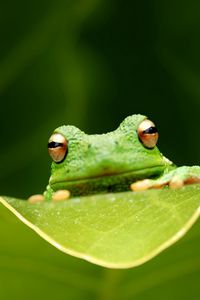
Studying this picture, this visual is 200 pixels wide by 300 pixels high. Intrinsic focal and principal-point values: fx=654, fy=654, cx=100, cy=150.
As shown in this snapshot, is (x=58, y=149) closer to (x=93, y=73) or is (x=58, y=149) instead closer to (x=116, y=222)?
(x=93, y=73)

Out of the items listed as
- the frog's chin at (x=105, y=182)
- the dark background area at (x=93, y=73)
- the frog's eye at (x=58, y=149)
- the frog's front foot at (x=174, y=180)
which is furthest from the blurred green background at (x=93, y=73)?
the frog's front foot at (x=174, y=180)

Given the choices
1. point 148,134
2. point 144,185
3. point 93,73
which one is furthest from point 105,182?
point 93,73

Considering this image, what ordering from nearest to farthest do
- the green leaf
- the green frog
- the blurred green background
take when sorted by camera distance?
the green leaf < the green frog < the blurred green background

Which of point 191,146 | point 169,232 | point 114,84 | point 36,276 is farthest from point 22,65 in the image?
point 169,232

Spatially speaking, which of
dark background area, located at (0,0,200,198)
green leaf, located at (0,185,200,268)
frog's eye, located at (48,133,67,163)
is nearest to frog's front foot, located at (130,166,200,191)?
frog's eye, located at (48,133,67,163)

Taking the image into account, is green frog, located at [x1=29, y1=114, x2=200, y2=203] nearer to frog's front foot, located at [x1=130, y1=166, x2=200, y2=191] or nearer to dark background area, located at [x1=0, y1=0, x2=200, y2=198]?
frog's front foot, located at [x1=130, y1=166, x2=200, y2=191]

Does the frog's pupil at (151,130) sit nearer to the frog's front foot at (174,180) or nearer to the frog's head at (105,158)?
the frog's head at (105,158)

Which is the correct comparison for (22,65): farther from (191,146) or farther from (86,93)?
(191,146)
